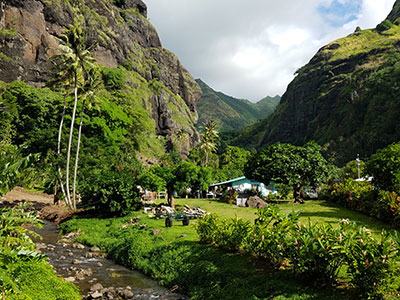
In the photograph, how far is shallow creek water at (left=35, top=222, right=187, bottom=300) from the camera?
43.0 feet

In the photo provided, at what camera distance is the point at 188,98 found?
126m

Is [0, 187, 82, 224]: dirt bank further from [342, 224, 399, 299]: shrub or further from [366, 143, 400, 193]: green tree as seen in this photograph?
[342, 224, 399, 299]: shrub

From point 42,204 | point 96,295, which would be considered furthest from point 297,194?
point 42,204

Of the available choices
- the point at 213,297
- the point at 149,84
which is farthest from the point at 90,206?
the point at 149,84

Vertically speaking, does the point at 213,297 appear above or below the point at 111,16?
below

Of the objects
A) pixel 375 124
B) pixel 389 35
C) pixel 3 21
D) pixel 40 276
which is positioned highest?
pixel 389 35

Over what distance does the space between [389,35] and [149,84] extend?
14546 cm

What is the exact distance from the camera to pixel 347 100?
409ft

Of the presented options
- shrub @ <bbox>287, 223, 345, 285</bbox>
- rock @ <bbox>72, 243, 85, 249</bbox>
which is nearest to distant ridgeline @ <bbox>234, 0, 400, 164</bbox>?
rock @ <bbox>72, 243, 85, 249</bbox>

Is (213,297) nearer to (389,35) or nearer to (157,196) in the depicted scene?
(157,196)

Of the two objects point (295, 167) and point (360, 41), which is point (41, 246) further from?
point (360, 41)

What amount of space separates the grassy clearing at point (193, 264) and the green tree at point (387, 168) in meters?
2.73

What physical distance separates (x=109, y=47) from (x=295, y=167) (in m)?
68.5

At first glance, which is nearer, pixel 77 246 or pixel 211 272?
pixel 211 272
